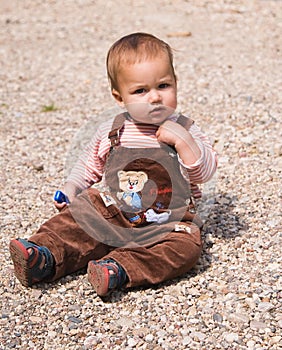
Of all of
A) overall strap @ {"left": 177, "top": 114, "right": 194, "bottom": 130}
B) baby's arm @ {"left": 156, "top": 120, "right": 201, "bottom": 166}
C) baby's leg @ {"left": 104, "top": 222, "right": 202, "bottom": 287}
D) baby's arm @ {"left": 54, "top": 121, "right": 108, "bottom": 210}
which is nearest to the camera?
baby's leg @ {"left": 104, "top": 222, "right": 202, "bottom": 287}

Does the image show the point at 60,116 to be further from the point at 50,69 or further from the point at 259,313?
the point at 259,313

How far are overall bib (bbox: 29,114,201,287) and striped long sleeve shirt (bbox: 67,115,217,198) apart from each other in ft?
0.15

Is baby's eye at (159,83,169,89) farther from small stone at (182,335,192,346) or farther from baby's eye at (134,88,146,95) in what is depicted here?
small stone at (182,335,192,346)

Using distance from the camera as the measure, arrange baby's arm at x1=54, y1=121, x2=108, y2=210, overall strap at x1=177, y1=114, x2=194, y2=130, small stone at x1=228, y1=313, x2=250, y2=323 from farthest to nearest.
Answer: baby's arm at x1=54, y1=121, x2=108, y2=210, overall strap at x1=177, y1=114, x2=194, y2=130, small stone at x1=228, y1=313, x2=250, y2=323

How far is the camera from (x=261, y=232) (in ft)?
11.4

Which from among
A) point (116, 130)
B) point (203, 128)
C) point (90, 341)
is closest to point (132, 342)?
point (90, 341)

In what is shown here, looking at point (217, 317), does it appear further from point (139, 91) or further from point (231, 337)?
point (139, 91)

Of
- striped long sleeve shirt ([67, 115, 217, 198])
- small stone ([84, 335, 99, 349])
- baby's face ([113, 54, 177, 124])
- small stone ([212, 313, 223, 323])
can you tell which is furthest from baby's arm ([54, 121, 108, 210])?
small stone ([212, 313, 223, 323])

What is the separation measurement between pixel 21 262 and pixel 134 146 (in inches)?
32.5

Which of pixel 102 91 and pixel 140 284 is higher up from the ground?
pixel 140 284

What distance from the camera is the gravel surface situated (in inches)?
110

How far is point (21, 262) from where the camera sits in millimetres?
3033

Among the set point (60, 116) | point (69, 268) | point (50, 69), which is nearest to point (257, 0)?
point (50, 69)

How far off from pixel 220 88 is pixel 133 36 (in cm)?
256
